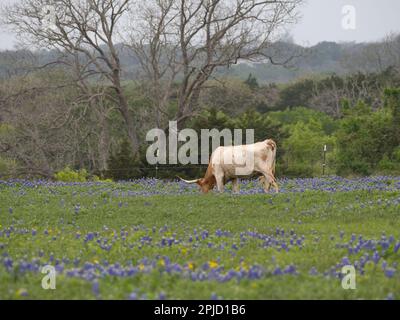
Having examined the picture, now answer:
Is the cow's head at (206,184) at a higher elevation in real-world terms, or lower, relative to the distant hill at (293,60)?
lower

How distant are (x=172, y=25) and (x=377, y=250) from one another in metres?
31.7

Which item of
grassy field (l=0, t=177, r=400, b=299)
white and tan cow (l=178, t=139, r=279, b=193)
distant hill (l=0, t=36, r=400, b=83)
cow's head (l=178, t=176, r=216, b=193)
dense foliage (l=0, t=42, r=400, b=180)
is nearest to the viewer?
grassy field (l=0, t=177, r=400, b=299)

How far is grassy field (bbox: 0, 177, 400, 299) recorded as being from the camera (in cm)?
696

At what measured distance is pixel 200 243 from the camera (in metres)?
10.8

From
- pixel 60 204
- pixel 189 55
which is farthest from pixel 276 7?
pixel 60 204

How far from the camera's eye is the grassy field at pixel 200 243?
6961mm

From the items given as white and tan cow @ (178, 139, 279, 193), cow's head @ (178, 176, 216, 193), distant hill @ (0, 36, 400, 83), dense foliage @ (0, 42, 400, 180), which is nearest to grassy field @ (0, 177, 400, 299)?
cow's head @ (178, 176, 216, 193)

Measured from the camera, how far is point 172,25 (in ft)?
129

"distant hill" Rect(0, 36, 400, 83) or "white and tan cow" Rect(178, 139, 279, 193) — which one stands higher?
"distant hill" Rect(0, 36, 400, 83)

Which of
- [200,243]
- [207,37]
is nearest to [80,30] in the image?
[207,37]

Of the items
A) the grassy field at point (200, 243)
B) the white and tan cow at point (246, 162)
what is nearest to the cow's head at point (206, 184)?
the white and tan cow at point (246, 162)

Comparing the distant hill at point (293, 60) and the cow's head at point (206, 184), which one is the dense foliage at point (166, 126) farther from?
the cow's head at point (206, 184)

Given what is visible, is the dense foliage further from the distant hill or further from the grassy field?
the grassy field
